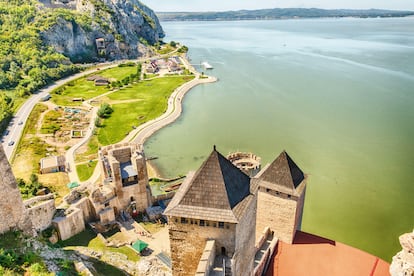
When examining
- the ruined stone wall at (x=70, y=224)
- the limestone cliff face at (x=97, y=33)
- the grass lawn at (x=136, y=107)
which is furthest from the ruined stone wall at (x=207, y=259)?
the limestone cliff face at (x=97, y=33)

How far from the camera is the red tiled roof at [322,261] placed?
18.2 m

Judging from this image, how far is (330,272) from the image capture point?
18.2 m

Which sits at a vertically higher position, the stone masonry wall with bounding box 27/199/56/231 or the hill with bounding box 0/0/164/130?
the hill with bounding box 0/0/164/130

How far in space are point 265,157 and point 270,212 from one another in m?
25.3

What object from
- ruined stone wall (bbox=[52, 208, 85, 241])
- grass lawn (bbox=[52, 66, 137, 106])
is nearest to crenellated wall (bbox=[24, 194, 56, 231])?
ruined stone wall (bbox=[52, 208, 85, 241])

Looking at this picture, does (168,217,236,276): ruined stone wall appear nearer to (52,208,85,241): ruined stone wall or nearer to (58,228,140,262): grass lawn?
(58,228,140,262): grass lawn

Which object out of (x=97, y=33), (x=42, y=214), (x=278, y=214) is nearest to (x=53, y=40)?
(x=97, y=33)

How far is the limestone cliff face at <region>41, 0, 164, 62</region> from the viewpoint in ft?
355

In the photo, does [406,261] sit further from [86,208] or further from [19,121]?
[19,121]

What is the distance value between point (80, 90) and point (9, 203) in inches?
2582

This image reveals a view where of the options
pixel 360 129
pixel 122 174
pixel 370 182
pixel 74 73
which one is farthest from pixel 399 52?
pixel 122 174

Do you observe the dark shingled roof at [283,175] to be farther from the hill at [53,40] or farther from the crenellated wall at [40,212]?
the hill at [53,40]

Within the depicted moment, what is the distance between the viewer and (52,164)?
40.0 m

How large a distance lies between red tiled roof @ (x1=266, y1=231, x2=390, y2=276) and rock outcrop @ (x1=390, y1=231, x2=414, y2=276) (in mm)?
2873
